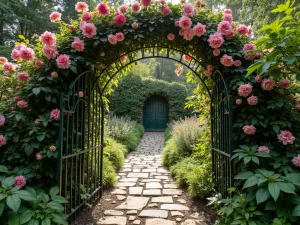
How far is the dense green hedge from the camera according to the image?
41.7 ft

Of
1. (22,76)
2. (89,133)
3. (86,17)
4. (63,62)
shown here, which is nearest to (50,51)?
(63,62)

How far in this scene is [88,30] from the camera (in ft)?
8.39

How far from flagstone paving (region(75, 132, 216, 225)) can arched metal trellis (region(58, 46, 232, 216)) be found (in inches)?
12.0

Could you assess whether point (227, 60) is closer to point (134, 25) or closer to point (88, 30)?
point (134, 25)

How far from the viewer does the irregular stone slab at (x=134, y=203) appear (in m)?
3.13

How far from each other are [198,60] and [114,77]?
4.31 ft

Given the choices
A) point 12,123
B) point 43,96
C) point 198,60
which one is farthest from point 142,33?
point 12,123

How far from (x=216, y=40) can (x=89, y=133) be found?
1.87 metres

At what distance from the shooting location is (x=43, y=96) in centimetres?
246

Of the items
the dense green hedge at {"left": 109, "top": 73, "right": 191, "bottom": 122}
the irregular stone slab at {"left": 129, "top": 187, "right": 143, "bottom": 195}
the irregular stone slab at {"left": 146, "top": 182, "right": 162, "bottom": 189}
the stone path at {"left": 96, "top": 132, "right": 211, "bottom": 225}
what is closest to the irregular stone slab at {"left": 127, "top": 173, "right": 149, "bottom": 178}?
the stone path at {"left": 96, "top": 132, "right": 211, "bottom": 225}

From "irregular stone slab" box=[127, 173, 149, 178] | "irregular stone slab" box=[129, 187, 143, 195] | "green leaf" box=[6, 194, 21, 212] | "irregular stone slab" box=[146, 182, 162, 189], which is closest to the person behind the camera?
"green leaf" box=[6, 194, 21, 212]

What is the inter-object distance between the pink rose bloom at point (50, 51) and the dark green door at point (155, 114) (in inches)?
443

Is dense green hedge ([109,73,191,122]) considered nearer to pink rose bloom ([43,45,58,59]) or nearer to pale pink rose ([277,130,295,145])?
pink rose bloom ([43,45,58,59])

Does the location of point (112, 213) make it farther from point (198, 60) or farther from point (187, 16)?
point (187, 16)
